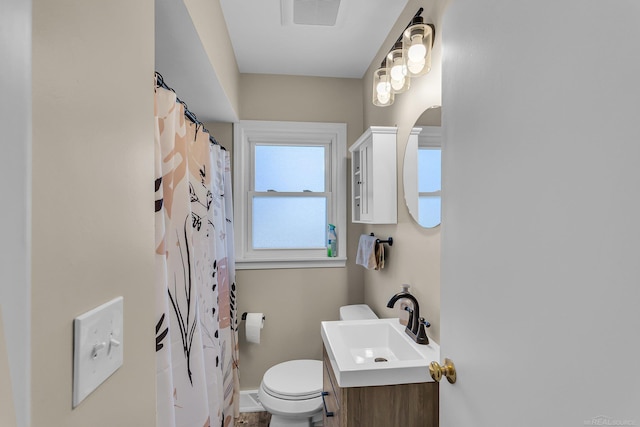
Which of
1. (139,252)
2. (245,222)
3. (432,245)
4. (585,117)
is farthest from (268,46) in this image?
(585,117)

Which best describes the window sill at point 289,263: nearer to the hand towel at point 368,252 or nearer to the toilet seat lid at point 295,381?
the hand towel at point 368,252

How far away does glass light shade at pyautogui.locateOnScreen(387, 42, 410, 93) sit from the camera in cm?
149

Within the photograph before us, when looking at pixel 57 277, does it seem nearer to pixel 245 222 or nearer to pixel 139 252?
pixel 139 252

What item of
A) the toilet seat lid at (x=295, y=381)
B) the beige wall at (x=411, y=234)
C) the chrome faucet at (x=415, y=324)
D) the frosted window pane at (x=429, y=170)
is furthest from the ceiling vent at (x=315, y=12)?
the toilet seat lid at (x=295, y=381)

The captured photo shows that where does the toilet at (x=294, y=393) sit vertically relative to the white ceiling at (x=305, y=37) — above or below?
below

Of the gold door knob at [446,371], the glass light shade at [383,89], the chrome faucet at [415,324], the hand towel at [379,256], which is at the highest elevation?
the glass light shade at [383,89]

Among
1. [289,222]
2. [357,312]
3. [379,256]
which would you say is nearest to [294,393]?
[357,312]

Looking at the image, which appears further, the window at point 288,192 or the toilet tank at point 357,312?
the window at point 288,192

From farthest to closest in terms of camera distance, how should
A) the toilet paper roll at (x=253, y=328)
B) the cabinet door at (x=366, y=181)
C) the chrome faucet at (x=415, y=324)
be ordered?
the toilet paper roll at (x=253, y=328), the cabinet door at (x=366, y=181), the chrome faucet at (x=415, y=324)

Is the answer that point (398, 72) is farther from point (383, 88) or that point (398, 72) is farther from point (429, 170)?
point (429, 170)

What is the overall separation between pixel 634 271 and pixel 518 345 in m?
0.25

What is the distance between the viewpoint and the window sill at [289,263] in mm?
2350

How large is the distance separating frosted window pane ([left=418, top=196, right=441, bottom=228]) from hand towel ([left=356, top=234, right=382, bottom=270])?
0.50 meters

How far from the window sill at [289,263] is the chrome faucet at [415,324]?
1.00m
